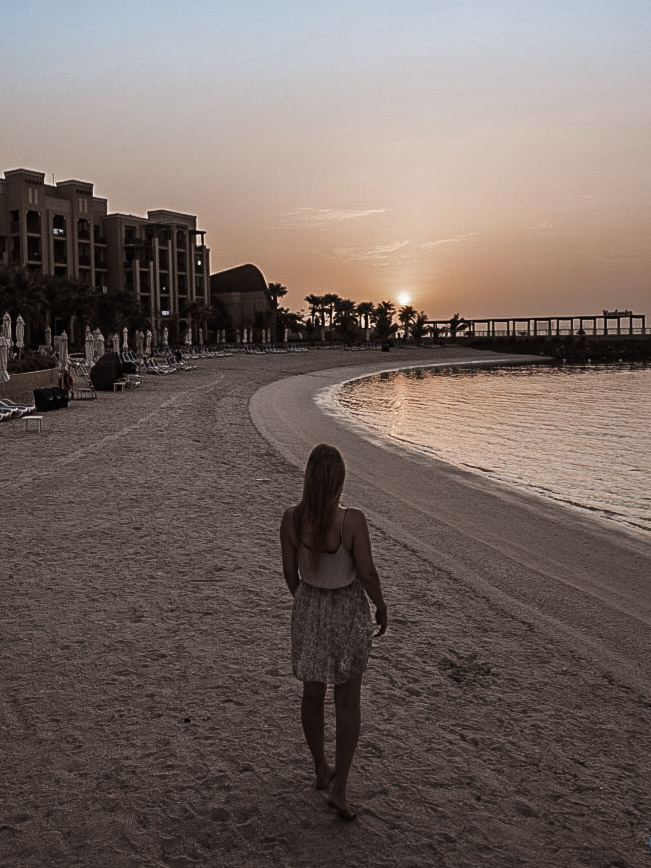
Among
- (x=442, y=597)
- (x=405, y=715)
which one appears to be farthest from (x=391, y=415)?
(x=405, y=715)

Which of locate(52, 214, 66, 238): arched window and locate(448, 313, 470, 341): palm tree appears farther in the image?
locate(448, 313, 470, 341): palm tree

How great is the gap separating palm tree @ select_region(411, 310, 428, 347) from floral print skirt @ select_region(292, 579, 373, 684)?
113m

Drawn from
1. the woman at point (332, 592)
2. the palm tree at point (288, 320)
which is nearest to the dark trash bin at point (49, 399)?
the woman at point (332, 592)

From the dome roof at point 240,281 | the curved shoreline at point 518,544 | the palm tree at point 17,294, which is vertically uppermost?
the dome roof at point 240,281

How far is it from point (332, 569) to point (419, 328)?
413 feet

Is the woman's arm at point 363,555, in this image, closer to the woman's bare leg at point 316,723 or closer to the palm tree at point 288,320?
the woman's bare leg at point 316,723

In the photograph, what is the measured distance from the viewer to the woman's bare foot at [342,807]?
3371 millimetres

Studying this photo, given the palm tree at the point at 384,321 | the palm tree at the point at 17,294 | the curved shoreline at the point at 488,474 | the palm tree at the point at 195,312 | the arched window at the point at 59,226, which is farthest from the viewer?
the palm tree at the point at 384,321

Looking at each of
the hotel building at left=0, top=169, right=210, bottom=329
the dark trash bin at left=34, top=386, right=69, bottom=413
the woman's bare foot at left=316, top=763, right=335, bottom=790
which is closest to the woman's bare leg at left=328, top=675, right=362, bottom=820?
the woman's bare foot at left=316, top=763, right=335, bottom=790

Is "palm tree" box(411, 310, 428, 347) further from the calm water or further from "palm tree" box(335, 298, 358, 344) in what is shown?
the calm water

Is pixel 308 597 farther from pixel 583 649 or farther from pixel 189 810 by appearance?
pixel 583 649

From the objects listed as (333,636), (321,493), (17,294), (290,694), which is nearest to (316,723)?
(333,636)

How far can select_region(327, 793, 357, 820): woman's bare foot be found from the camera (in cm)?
337

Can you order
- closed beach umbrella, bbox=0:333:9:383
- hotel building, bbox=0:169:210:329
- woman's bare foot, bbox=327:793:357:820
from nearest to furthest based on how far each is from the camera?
woman's bare foot, bbox=327:793:357:820, closed beach umbrella, bbox=0:333:9:383, hotel building, bbox=0:169:210:329
